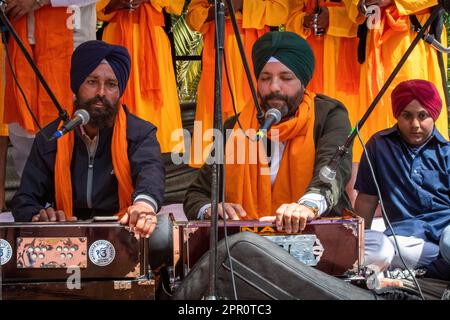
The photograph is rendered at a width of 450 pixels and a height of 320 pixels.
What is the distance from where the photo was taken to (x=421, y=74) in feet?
16.1

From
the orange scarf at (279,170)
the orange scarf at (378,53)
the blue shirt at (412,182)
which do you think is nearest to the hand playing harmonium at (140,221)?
the orange scarf at (279,170)

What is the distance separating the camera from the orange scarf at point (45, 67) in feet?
16.1

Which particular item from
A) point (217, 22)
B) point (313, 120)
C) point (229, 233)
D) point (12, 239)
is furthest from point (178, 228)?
point (313, 120)

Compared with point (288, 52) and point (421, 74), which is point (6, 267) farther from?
point (421, 74)

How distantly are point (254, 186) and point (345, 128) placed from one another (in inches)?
21.5

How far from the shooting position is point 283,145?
383 cm

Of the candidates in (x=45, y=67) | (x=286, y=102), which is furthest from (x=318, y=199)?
(x=45, y=67)

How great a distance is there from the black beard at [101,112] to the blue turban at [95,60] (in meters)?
0.13

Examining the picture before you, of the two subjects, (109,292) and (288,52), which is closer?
(109,292)

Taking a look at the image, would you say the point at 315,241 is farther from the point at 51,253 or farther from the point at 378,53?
the point at 378,53

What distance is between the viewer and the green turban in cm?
387

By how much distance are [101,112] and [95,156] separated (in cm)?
24

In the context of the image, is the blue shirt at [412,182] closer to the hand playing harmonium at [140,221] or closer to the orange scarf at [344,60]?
the orange scarf at [344,60]

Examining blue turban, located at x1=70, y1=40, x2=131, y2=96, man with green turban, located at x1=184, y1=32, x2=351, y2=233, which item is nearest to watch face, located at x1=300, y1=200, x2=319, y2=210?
man with green turban, located at x1=184, y1=32, x2=351, y2=233
